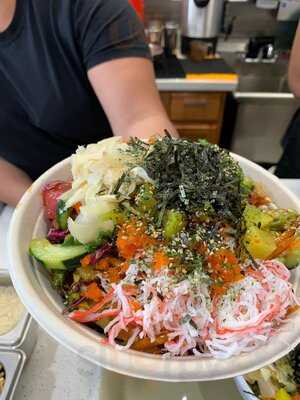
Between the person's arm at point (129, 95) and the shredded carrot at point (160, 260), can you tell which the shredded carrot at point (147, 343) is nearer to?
the shredded carrot at point (160, 260)

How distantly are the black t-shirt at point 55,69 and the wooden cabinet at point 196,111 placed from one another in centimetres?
116

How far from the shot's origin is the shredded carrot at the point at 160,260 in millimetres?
479

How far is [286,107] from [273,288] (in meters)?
2.14

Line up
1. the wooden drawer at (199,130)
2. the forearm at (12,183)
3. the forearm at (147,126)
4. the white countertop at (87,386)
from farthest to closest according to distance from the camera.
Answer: the wooden drawer at (199,130)
the forearm at (12,183)
the forearm at (147,126)
the white countertop at (87,386)

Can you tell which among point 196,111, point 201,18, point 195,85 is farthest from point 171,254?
point 201,18

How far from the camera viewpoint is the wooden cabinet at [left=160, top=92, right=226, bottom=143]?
2.22 m

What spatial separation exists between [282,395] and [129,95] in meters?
0.71

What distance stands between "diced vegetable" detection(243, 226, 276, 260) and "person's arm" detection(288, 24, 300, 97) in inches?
42.0

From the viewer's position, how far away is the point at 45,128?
110 centimetres

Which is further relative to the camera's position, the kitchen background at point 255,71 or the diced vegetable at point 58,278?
the kitchen background at point 255,71

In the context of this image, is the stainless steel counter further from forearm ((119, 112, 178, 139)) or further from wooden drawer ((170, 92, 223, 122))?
forearm ((119, 112, 178, 139))

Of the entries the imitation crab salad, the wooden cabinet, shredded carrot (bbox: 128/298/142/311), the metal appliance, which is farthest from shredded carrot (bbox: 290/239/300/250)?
the metal appliance

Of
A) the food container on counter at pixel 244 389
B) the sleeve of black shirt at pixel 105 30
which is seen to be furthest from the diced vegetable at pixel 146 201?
the sleeve of black shirt at pixel 105 30

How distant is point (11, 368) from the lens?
0.64 meters
